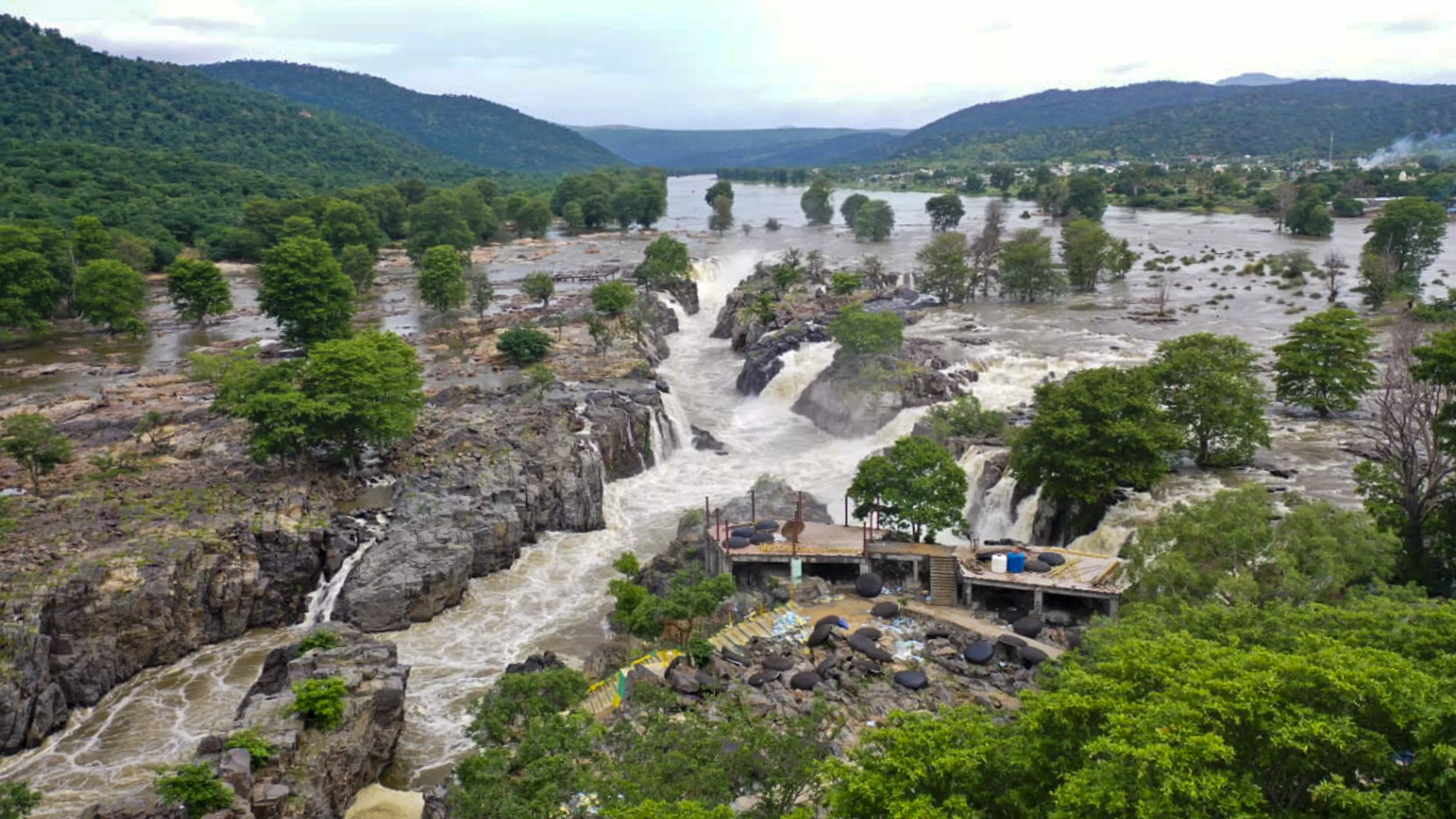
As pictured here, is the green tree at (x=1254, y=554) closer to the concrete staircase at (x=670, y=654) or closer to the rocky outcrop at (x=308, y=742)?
the concrete staircase at (x=670, y=654)

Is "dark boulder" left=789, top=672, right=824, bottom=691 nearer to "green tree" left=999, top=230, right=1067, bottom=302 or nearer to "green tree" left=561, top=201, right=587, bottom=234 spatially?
"green tree" left=999, top=230, right=1067, bottom=302

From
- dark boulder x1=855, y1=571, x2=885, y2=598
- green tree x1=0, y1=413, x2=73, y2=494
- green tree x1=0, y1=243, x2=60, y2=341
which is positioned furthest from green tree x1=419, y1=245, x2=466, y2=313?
dark boulder x1=855, y1=571, x2=885, y2=598

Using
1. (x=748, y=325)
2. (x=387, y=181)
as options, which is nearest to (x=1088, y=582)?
(x=748, y=325)

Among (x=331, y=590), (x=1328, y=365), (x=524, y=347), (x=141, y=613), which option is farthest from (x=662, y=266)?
(x=141, y=613)

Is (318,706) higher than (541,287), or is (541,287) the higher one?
(541,287)

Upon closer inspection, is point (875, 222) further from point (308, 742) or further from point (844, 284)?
point (308, 742)

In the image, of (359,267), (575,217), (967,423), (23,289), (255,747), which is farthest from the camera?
(575,217)

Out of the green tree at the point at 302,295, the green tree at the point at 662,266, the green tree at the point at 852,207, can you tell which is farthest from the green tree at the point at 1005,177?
the green tree at the point at 302,295
